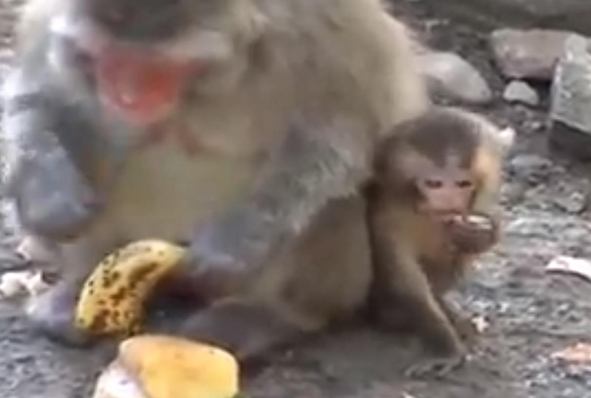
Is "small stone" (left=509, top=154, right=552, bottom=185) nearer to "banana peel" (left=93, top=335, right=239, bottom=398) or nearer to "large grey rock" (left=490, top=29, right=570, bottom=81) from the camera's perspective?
"large grey rock" (left=490, top=29, right=570, bottom=81)

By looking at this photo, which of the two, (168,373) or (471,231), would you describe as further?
(471,231)

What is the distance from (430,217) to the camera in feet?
13.5

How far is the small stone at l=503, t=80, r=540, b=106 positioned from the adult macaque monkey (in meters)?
2.07

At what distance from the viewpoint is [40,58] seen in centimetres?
410

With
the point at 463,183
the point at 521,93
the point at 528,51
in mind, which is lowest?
the point at 521,93

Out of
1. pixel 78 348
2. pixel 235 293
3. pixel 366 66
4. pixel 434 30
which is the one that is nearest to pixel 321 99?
pixel 366 66

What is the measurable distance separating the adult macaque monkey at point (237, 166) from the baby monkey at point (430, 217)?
5 centimetres

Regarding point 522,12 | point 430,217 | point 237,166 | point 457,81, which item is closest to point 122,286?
point 237,166

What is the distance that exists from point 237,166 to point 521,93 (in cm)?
231

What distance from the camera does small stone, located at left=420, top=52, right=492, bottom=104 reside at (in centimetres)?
615

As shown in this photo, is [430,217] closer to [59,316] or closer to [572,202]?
[59,316]

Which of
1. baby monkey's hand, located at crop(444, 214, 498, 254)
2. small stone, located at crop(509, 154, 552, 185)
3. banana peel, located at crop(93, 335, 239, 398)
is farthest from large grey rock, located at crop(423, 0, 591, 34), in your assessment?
banana peel, located at crop(93, 335, 239, 398)

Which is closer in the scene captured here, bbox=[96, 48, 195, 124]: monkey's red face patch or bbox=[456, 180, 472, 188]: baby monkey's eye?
bbox=[96, 48, 195, 124]: monkey's red face patch

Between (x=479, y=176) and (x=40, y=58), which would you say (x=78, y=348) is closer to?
(x=40, y=58)
